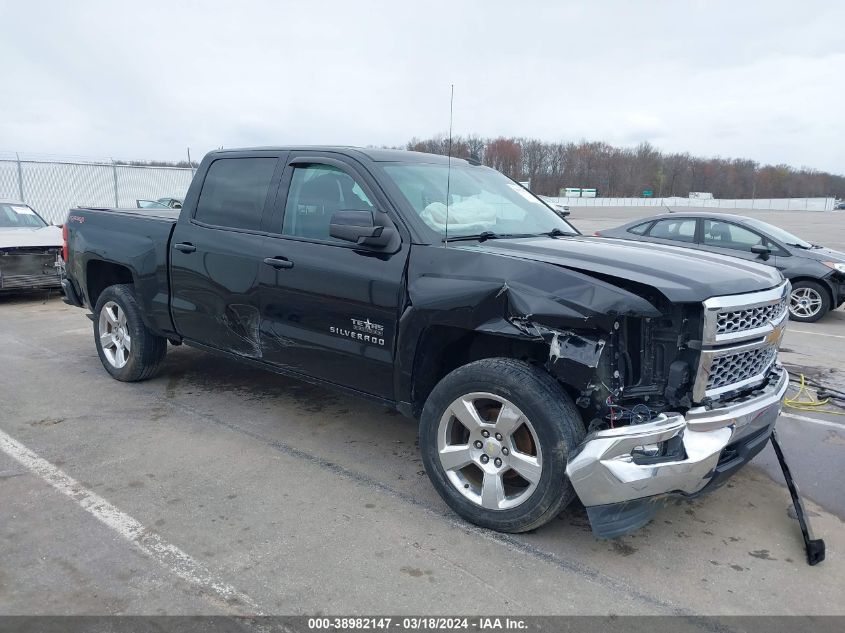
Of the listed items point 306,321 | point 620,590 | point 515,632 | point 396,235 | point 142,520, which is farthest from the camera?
point 306,321

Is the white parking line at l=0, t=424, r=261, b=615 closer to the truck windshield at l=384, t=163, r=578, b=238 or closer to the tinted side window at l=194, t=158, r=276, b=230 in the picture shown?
the tinted side window at l=194, t=158, r=276, b=230

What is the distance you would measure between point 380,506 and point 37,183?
2383 centimetres

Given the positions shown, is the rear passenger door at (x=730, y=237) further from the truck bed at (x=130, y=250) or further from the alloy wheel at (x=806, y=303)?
the truck bed at (x=130, y=250)

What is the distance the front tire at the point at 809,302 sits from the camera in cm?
948

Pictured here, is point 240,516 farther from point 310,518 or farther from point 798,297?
point 798,297

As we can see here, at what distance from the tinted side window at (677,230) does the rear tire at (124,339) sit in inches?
297

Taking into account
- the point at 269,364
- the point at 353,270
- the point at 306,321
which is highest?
the point at 353,270

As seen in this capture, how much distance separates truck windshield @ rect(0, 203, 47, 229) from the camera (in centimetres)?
1068

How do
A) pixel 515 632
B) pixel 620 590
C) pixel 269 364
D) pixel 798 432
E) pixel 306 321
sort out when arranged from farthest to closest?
pixel 798 432 < pixel 269 364 < pixel 306 321 < pixel 620 590 < pixel 515 632

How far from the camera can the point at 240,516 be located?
354 cm

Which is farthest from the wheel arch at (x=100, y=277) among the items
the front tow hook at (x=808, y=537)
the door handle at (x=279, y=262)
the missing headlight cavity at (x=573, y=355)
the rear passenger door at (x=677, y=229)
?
the rear passenger door at (x=677, y=229)

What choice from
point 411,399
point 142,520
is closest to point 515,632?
point 411,399

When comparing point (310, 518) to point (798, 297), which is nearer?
point (310, 518)

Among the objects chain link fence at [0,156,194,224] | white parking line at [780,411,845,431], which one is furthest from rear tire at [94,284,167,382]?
chain link fence at [0,156,194,224]
